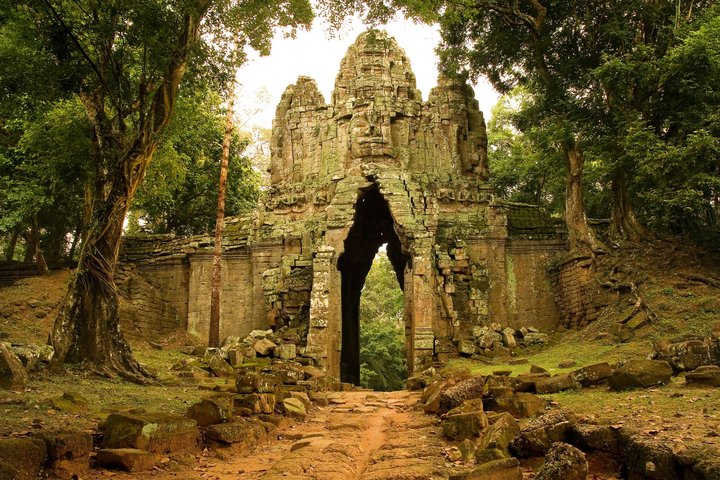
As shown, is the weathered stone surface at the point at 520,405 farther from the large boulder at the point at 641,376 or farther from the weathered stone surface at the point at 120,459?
the weathered stone surface at the point at 120,459

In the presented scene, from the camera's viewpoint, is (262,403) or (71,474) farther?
(262,403)

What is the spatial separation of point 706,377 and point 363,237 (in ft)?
53.1

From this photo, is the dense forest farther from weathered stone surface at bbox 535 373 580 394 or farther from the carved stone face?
weathered stone surface at bbox 535 373 580 394

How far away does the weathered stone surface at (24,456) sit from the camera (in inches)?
152

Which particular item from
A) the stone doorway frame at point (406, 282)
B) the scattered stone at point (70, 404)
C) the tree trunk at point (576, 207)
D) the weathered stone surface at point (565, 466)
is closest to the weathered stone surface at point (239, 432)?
the scattered stone at point (70, 404)

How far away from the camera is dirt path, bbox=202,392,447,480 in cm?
498

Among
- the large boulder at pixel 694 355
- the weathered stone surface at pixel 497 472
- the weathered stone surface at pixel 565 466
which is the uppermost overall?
the large boulder at pixel 694 355

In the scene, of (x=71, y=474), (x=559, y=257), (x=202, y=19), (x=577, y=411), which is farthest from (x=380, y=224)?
(x=71, y=474)

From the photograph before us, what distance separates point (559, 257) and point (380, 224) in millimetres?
6789

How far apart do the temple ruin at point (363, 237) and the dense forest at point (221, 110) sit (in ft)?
6.72

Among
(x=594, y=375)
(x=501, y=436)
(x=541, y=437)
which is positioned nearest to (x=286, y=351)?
(x=594, y=375)

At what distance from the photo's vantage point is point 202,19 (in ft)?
34.8

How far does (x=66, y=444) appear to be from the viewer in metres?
4.45

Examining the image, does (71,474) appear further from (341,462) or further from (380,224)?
(380,224)
